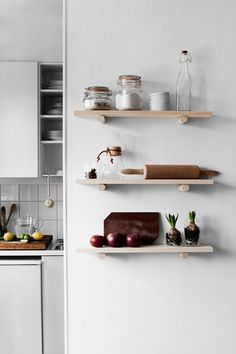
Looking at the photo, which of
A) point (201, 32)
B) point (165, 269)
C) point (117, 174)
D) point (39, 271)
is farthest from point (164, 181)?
point (39, 271)

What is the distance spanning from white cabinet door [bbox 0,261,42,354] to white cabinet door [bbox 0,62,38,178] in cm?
71

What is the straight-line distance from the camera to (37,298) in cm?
327

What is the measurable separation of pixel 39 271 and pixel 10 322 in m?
0.41

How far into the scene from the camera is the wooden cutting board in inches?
95.8

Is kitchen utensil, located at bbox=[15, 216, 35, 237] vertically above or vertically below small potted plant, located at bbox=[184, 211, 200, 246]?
below

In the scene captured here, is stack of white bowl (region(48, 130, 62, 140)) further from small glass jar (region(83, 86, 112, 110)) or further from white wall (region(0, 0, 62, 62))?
small glass jar (region(83, 86, 112, 110))

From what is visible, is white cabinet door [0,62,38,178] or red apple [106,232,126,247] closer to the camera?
red apple [106,232,126,247]

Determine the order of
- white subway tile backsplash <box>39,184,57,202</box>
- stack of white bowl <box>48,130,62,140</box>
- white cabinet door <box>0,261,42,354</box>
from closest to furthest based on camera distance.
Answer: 1. white cabinet door <box>0,261,42,354</box>
2. stack of white bowl <box>48,130,62,140</box>
3. white subway tile backsplash <box>39,184,57,202</box>

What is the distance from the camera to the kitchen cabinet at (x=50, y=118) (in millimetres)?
3568

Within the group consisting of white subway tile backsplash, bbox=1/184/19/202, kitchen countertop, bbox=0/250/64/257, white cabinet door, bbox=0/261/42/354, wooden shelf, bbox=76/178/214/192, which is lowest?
white cabinet door, bbox=0/261/42/354

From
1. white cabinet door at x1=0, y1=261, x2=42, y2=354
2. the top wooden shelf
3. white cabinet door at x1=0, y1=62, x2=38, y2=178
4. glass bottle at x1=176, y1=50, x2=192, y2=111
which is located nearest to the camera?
the top wooden shelf

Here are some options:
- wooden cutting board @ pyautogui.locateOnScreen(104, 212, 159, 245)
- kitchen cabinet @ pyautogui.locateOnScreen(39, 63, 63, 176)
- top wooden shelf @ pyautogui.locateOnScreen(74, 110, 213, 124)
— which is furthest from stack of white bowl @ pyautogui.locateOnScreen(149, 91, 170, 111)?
kitchen cabinet @ pyautogui.locateOnScreen(39, 63, 63, 176)

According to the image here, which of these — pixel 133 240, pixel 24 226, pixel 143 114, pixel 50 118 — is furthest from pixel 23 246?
pixel 143 114

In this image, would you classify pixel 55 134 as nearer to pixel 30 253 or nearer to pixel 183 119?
pixel 30 253
